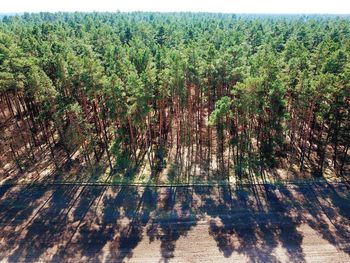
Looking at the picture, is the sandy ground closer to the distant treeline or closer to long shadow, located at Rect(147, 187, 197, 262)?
long shadow, located at Rect(147, 187, 197, 262)

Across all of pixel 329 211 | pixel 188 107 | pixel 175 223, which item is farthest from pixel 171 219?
pixel 188 107

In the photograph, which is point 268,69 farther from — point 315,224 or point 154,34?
point 154,34

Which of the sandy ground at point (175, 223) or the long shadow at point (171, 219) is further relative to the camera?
the long shadow at point (171, 219)

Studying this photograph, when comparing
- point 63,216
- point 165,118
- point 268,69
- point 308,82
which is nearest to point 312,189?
point 308,82

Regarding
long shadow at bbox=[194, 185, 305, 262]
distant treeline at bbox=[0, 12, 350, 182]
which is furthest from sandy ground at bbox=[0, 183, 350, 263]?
distant treeline at bbox=[0, 12, 350, 182]

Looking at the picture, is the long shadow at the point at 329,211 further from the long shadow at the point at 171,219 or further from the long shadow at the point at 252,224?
the long shadow at the point at 171,219

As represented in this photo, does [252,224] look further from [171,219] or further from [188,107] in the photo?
[188,107]

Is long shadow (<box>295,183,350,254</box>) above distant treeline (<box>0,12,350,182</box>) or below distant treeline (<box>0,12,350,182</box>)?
below

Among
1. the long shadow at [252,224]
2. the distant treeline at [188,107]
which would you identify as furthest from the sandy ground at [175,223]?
the distant treeline at [188,107]
